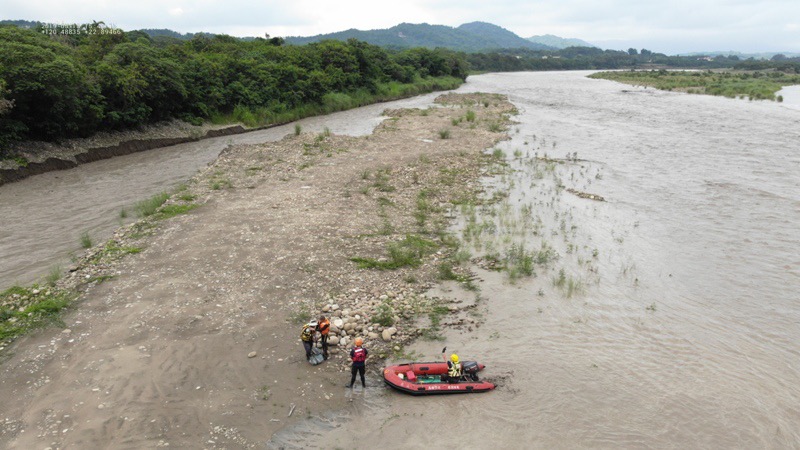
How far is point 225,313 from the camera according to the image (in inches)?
534

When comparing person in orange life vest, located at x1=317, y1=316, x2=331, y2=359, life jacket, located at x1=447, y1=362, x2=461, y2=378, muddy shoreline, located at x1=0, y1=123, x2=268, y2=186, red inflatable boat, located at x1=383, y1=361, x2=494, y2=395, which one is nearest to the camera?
red inflatable boat, located at x1=383, y1=361, x2=494, y2=395

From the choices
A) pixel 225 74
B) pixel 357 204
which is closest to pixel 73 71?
pixel 225 74

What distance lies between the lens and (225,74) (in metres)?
45.3

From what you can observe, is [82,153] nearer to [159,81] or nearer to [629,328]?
[159,81]

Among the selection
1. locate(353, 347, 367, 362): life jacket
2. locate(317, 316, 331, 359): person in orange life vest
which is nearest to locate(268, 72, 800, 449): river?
locate(353, 347, 367, 362): life jacket

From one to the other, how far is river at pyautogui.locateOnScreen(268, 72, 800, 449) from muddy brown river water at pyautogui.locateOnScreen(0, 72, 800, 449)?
51 millimetres

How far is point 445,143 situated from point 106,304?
2746 centimetres

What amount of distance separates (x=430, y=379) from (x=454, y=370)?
25.2 inches

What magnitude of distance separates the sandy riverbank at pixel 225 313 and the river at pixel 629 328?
1458mm

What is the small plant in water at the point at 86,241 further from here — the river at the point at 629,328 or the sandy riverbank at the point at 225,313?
the river at the point at 629,328

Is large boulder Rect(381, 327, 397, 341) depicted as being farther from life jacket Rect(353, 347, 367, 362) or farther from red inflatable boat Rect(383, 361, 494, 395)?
life jacket Rect(353, 347, 367, 362)

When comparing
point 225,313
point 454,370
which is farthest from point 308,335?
point 454,370

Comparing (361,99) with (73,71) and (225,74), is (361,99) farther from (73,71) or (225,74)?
(73,71)

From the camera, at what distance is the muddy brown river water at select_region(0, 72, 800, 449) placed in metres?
10.2
